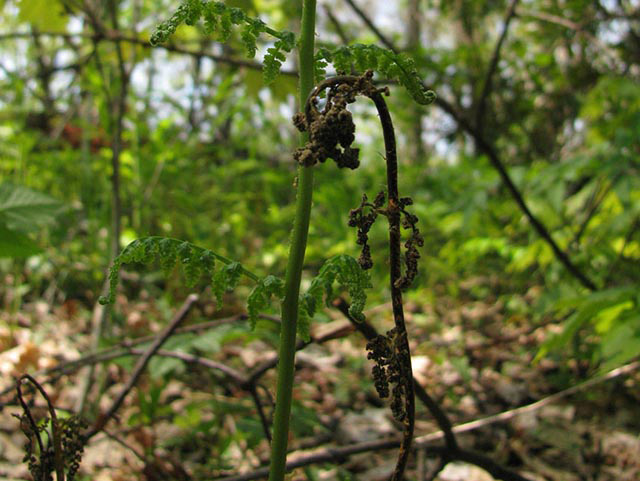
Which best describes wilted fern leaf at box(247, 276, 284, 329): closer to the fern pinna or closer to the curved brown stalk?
the fern pinna

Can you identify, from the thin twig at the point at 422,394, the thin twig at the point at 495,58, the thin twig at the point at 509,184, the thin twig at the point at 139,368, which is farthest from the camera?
the thin twig at the point at 495,58

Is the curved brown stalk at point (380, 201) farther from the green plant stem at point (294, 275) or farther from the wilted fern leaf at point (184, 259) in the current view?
the wilted fern leaf at point (184, 259)

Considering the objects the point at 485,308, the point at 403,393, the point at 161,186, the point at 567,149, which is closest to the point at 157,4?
the point at 161,186

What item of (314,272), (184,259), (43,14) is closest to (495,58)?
(314,272)

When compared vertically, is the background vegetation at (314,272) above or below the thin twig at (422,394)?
above

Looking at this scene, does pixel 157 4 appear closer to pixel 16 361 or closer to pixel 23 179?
pixel 23 179

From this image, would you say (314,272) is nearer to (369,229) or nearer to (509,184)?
(509,184)

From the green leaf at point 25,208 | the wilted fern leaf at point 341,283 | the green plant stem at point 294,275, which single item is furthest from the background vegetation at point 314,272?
the wilted fern leaf at point 341,283
